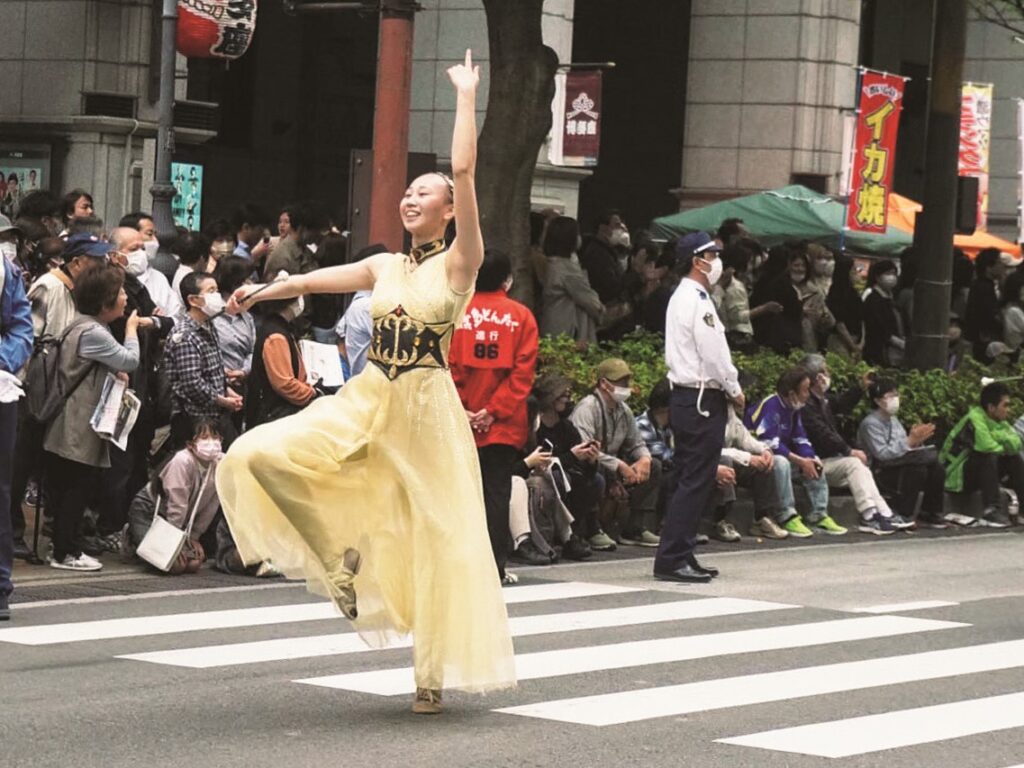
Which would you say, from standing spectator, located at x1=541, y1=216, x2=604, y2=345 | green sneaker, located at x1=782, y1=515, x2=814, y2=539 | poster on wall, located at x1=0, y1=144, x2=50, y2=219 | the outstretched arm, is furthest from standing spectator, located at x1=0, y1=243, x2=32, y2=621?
poster on wall, located at x1=0, y1=144, x2=50, y2=219

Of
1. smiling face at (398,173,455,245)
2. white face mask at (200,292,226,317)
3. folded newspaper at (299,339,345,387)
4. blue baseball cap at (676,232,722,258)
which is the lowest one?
folded newspaper at (299,339,345,387)

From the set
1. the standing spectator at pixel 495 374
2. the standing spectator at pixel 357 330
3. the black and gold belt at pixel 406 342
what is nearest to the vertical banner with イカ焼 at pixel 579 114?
the standing spectator at pixel 357 330

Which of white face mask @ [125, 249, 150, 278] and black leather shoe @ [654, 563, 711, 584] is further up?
white face mask @ [125, 249, 150, 278]

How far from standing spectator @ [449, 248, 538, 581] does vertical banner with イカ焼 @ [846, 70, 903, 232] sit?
11.1 metres

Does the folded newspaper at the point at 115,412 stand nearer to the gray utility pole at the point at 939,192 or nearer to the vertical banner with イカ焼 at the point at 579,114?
the gray utility pole at the point at 939,192

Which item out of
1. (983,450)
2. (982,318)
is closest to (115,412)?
(983,450)

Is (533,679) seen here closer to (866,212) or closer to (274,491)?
(274,491)

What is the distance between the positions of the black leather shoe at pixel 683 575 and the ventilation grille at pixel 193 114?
10.0 meters

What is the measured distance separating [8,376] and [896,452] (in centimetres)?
933

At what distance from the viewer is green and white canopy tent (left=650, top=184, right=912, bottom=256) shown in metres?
23.6

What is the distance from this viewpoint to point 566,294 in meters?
18.2

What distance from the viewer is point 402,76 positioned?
14.2 metres

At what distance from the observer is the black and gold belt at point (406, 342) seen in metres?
8.46

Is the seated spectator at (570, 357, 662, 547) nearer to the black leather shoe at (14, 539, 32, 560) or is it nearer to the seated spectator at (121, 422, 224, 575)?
the seated spectator at (121, 422, 224, 575)
